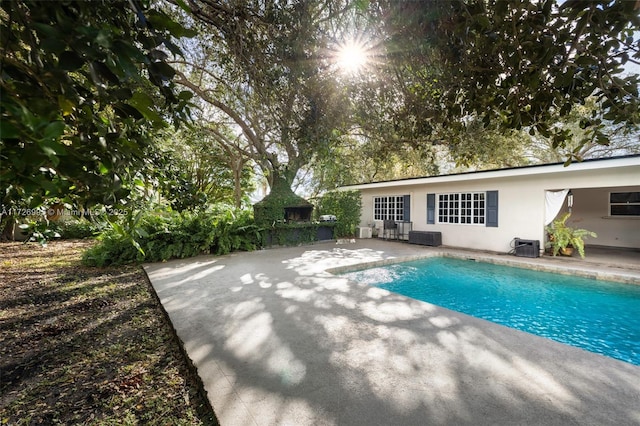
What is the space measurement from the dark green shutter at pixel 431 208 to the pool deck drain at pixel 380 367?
26.9 ft

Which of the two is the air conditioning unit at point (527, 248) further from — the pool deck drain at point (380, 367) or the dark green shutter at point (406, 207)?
the pool deck drain at point (380, 367)

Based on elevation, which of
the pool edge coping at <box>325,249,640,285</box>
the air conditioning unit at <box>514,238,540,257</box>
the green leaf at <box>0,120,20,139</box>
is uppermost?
the green leaf at <box>0,120,20,139</box>

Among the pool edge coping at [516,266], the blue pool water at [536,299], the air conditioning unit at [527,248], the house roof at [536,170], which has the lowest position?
the blue pool water at [536,299]

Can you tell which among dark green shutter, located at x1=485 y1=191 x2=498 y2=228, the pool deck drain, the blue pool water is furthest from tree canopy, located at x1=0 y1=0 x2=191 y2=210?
dark green shutter, located at x1=485 y1=191 x2=498 y2=228

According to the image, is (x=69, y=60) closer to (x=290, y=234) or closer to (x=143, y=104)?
(x=143, y=104)

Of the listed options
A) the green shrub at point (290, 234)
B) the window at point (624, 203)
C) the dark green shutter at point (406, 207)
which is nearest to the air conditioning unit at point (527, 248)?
the dark green shutter at point (406, 207)

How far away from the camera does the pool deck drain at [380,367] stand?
2162 mm

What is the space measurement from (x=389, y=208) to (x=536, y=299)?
8795 millimetres

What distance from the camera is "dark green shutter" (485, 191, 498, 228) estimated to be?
10.2m

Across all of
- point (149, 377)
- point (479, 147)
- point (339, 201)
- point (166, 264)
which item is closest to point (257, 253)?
point (166, 264)

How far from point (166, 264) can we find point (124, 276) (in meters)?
1.12

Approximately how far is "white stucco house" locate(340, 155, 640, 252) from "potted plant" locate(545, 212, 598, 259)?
0.29 metres

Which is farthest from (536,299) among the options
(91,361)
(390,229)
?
(390,229)

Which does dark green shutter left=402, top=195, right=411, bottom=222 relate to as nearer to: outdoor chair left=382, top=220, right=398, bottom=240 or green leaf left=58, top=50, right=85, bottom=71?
outdoor chair left=382, top=220, right=398, bottom=240
